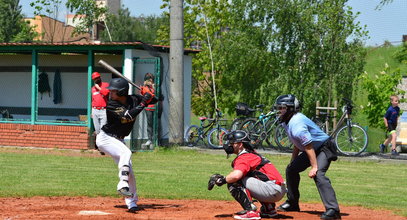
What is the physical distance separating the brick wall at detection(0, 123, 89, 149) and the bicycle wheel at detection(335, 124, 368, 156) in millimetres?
7266

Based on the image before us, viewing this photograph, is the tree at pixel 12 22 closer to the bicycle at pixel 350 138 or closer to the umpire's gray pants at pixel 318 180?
the bicycle at pixel 350 138

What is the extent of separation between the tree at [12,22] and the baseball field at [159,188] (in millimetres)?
30480

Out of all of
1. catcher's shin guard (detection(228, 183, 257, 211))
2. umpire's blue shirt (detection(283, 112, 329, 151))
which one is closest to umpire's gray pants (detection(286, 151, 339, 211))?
umpire's blue shirt (detection(283, 112, 329, 151))

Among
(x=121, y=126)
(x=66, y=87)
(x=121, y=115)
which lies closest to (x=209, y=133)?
(x=66, y=87)

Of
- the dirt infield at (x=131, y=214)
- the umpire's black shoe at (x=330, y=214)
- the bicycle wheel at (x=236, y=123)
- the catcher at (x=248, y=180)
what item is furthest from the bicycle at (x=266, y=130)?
the catcher at (x=248, y=180)

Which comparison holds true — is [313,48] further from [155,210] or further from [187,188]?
[155,210]

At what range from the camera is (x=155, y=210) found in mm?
10289

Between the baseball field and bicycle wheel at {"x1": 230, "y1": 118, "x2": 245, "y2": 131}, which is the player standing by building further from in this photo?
bicycle wheel at {"x1": 230, "y1": 118, "x2": 245, "y2": 131}

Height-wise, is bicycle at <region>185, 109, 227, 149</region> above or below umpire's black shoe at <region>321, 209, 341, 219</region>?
above

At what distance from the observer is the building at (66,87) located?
20750mm

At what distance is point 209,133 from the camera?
68.5ft

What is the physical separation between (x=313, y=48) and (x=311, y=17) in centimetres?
104

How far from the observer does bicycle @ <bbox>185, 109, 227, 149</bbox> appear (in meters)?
20.8

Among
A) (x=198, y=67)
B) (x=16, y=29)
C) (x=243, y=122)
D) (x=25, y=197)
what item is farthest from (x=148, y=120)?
(x=16, y=29)
